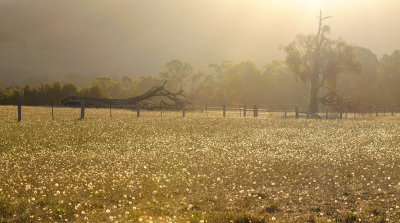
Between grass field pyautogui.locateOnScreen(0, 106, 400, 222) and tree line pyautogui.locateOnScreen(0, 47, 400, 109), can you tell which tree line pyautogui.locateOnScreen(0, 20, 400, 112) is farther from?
grass field pyautogui.locateOnScreen(0, 106, 400, 222)

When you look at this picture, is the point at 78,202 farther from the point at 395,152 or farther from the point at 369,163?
the point at 395,152

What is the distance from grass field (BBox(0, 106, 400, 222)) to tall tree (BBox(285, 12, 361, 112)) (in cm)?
4507

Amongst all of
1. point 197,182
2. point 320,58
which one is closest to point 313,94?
point 320,58

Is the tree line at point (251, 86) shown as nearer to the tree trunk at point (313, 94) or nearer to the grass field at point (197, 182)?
the tree trunk at point (313, 94)

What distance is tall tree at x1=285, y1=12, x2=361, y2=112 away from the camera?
60.7m

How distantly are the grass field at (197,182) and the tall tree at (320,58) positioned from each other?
45068mm

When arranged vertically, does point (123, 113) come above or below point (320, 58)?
below

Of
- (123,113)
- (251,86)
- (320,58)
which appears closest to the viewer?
(123,113)

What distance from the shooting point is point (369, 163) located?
1380cm

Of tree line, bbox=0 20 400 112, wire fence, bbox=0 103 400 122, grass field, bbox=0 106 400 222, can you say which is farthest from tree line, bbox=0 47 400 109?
grass field, bbox=0 106 400 222

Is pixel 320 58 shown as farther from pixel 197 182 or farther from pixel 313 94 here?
pixel 197 182

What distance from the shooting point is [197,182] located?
34.8 ft

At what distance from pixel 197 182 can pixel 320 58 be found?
2196 inches

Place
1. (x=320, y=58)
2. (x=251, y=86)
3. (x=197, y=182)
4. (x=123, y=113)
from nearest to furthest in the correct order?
(x=197, y=182)
(x=123, y=113)
(x=320, y=58)
(x=251, y=86)
